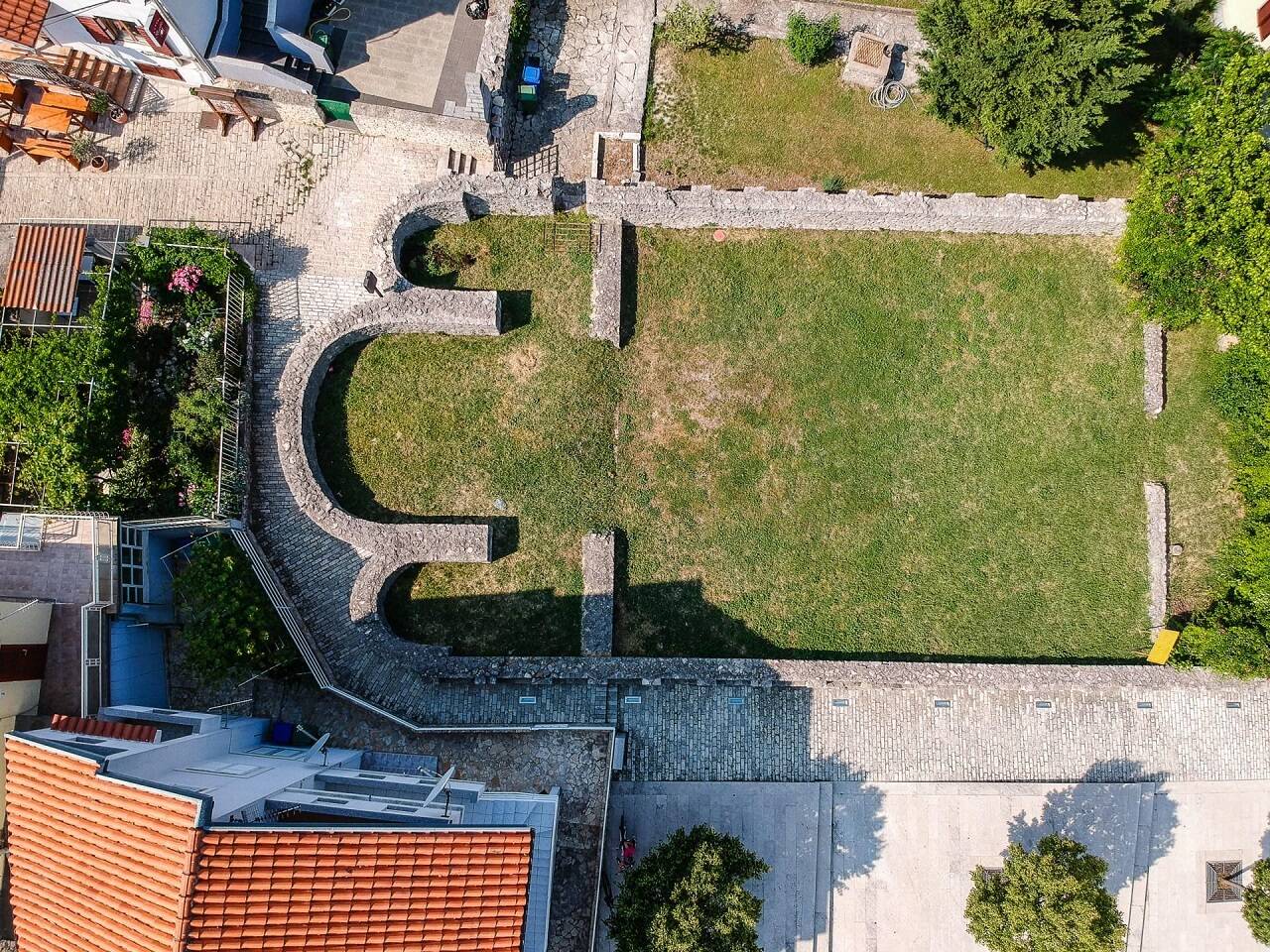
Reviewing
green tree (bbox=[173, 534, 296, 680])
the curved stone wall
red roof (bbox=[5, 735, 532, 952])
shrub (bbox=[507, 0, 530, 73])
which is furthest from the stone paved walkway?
red roof (bbox=[5, 735, 532, 952])

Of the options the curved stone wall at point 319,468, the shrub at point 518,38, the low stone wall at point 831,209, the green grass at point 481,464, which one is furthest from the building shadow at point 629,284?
the shrub at point 518,38

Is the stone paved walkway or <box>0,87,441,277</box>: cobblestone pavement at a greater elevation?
<box>0,87,441,277</box>: cobblestone pavement

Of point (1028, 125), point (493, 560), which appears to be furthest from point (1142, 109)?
point (493, 560)

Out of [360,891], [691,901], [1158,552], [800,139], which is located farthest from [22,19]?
[1158,552]

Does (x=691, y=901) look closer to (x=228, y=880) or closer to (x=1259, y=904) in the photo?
(x=228, y=880)

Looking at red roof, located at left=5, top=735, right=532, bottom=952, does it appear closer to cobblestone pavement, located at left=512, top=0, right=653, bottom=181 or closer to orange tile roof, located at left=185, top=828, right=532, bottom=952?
orange tile roof, located at left=185, top=828, right=532, bottom=952

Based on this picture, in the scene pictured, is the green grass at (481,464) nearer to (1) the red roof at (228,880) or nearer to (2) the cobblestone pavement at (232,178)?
(2) the cobblestone pavement at (232,178)

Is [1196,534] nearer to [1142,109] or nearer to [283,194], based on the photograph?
[1142,109]
